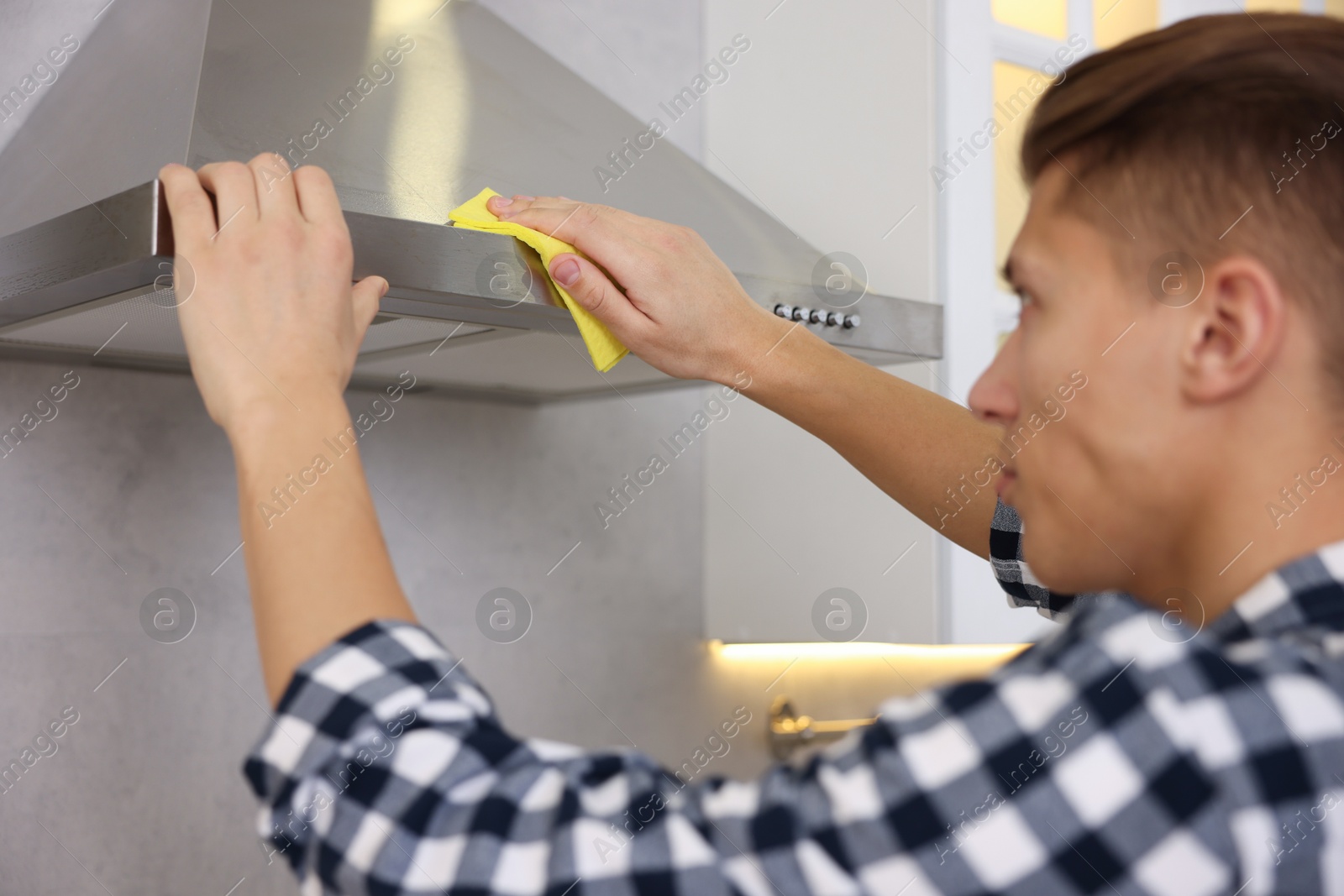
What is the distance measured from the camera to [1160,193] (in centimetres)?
42

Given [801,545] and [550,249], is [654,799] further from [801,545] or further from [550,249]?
[801,545]

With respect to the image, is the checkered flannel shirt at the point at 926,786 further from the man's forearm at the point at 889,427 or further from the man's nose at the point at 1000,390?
the man's forearm at the point at 889,427

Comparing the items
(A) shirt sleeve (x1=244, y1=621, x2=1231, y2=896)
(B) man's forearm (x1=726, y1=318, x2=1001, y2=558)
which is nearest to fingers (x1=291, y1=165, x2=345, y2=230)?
(A) shirt sleeve (x1=244, y1=621, x2=1231, y2=896)

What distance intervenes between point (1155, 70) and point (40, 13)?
3.19 feet

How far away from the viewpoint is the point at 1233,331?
40 cm

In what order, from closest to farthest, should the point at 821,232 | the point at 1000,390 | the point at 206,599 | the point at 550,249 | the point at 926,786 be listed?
the point at 926,786 → the point at 1000,390 → the point at 550,249 → the point at 206,599 → the point at 821,232

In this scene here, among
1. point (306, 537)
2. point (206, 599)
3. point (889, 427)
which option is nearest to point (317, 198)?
point (306, 537)

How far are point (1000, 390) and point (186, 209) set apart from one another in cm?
38

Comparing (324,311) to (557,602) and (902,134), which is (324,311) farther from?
(902,134)

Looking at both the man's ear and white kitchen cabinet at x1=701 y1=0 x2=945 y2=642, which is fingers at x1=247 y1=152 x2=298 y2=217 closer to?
the man's ear

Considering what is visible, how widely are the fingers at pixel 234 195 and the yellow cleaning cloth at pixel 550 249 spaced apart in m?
0.18

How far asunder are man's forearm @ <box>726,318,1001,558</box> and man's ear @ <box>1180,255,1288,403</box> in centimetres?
38

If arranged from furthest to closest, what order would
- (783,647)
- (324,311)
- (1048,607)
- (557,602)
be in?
(783,647)
(557,602)
(1048,607)
(324,311)

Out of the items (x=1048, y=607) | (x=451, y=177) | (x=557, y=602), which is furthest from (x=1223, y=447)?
(x=557, y=602)
